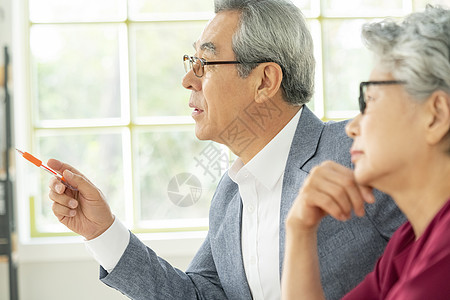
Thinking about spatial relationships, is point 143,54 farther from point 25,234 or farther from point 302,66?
point 302,66

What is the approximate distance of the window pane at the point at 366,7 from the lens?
9.52 feet

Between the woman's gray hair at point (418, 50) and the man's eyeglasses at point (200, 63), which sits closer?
the woman's gray hair at point (418, 50)

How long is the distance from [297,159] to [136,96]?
148 cm

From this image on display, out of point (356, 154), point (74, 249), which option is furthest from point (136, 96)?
point (356, 154)

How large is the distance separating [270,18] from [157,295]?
2.72 feet

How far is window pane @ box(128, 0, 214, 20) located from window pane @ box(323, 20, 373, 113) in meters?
0.59

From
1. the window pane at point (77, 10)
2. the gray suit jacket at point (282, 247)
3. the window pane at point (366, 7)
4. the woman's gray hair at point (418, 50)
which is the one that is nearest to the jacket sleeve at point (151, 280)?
the gray suit jacket at point (282, 247)

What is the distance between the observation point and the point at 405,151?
3.23 feet

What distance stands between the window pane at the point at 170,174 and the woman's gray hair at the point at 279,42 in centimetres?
118

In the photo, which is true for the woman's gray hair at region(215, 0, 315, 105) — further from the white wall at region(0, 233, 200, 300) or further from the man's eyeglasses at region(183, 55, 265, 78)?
the white wall at region(0, 233, 200, 300)

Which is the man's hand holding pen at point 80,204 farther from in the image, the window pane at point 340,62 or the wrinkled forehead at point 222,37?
the window pane at point 340,62

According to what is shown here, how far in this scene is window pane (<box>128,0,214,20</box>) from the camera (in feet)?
9.42

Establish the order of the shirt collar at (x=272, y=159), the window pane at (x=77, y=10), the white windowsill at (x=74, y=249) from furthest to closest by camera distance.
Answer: the window pane at (x=77, y=10) < the white windowsill at (x=74, y=249) < the shirt collar at (x=272, y=159)

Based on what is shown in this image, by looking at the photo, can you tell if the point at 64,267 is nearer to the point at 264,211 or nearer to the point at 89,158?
the point at 89,158
